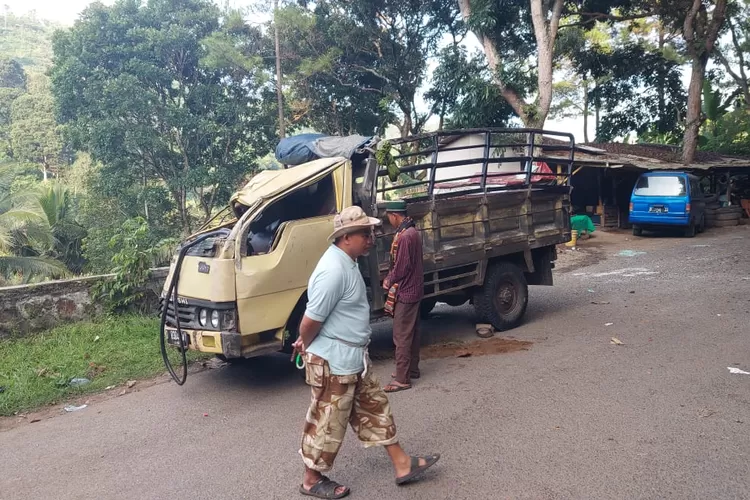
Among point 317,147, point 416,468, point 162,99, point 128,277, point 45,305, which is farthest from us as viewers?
point 162,99

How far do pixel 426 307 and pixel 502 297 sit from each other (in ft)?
3.53

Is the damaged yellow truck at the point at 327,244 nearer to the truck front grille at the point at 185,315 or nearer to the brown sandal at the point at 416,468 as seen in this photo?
the truck front grille at the point at 185,315

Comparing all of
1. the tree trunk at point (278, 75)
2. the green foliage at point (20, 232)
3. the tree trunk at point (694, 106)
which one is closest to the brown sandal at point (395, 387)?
the green foliage at point (20, 232)

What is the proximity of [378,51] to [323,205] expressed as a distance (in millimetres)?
16204

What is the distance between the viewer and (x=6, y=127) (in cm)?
3341

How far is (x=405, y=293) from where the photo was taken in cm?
535

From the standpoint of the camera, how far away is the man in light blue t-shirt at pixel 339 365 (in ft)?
10.5

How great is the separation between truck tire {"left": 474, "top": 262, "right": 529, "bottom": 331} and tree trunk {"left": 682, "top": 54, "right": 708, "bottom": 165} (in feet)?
53.3

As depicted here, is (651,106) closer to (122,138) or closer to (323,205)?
(122,138)

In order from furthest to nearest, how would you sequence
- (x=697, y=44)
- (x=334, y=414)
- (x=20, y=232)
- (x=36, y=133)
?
(x=36, y=133) → (x=697, y=44) → (x=20, y=232) → (x=334, y=414)

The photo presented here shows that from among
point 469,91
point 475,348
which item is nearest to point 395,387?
point 475,348

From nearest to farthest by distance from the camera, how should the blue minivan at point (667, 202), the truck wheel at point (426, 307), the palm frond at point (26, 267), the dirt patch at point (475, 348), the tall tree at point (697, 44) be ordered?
the dirt patch at point (475, 348)
the truck wheel at point (426, 307)
the palm frond at point (26, 267)
the blue minivan at point (667, 202)
the tall tree at point (697, 44)

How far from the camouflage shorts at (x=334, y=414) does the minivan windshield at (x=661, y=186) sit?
602 inches

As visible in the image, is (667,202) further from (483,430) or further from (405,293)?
(483,430)
